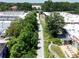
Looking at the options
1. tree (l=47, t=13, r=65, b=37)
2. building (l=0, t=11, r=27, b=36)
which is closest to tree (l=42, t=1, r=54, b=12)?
building (l=0, t=11, r=27, b=36)

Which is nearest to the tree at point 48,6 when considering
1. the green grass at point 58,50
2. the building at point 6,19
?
the building at point 6,19

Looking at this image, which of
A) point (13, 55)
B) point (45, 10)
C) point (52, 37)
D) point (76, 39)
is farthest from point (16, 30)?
point (45, 10)

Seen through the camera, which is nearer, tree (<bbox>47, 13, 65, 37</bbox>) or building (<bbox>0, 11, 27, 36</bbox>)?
tree (<bbox>47, 13, 65, 37</bbox>)

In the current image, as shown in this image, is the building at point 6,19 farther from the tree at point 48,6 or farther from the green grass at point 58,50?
the tree at point 48,6

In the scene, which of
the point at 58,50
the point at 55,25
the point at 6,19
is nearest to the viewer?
the point at 58,50

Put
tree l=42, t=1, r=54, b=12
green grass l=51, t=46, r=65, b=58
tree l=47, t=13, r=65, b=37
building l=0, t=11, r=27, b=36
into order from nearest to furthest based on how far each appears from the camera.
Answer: green grass l=51, t=46, r=65, b=58 → tree l=47, t=13, r=65, b=37 → building l=0, t=11, r=27, b=36 → tree l=42, t=1, r=54, b=12

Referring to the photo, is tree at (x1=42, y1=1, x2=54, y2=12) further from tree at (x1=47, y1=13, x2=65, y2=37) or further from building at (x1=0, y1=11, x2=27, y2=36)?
tree at (x1=47, y1=13, x2=65, y2=37)

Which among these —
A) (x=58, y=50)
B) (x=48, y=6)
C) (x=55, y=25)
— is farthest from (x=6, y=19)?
(x=48, y=6)

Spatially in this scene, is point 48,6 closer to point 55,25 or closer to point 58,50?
point 55,25

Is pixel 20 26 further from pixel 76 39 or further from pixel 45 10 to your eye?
pixel 45 10

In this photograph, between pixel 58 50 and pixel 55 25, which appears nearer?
pixel 58 50

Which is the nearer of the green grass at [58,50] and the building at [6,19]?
the green grass at [58,50]

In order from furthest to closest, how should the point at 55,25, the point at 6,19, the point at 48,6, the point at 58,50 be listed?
the point at 48,6 → the point at 6,19 → the point at 55,25 → the point at 58,50
